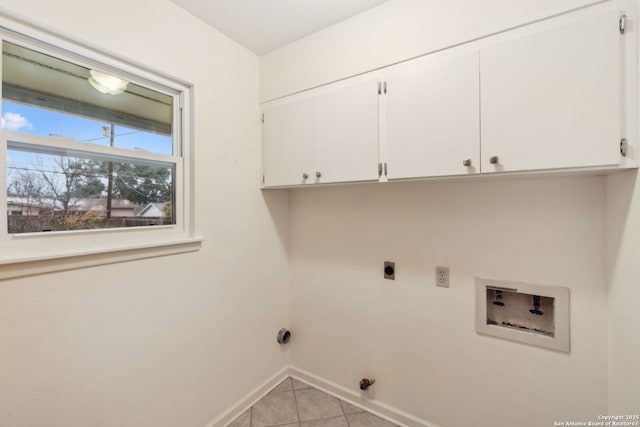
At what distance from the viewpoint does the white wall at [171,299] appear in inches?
42.6

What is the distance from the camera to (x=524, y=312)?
1481mm

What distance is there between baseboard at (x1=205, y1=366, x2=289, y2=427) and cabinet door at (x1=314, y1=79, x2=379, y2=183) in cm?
162

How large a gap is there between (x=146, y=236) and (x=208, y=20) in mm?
1351

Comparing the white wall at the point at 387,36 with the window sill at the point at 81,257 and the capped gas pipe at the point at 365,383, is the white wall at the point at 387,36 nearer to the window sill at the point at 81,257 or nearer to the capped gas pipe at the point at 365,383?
the window sill at the point at 81,257

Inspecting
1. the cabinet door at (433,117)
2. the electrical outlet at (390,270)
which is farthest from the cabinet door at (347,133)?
the electrical outlet at (390,270)

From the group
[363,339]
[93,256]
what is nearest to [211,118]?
[93,256]

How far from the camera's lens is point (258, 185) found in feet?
6.64

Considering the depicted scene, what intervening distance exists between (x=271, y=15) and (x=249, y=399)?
2564 millimetres

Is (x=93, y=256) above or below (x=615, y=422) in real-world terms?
above

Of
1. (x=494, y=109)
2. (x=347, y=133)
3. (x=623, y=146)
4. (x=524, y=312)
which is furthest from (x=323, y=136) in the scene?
(x=524, y=312)

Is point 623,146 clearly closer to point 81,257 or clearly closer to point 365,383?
point 365,383

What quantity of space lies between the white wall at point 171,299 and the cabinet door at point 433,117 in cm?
105

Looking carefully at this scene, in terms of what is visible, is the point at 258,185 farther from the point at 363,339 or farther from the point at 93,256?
the point at 363,339

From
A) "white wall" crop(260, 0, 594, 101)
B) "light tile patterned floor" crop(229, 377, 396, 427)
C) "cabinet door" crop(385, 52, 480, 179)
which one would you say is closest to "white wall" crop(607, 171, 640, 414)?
"cabinet door" crop(385, 52, 480, 179)
